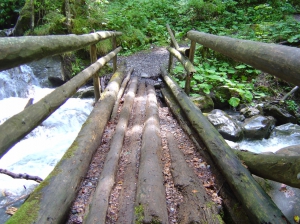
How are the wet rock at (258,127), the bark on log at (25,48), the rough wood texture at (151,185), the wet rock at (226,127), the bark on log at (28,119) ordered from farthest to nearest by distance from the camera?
the wet rock at (258,127) < the wet rock at (226,127) < the rough wood texture at (151,185) < the bark on log at (28,119) < the bark on log at (25,48)

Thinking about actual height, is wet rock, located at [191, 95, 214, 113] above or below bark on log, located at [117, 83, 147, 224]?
below

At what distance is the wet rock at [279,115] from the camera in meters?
4.97

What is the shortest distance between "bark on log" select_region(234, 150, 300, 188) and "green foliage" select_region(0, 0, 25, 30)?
1256 cm

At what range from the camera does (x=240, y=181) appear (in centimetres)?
167

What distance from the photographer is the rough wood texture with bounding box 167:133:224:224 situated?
1.47 m

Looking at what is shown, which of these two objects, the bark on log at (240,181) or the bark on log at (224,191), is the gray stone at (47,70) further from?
the bark on log at (240,181)

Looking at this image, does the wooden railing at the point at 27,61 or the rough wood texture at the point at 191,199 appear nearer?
the wooden railing at the point at 27,61

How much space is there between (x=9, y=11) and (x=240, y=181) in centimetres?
1367

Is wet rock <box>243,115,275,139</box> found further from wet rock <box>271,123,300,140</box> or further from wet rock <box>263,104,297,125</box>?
wet rock <box>263,104,297,125</box>

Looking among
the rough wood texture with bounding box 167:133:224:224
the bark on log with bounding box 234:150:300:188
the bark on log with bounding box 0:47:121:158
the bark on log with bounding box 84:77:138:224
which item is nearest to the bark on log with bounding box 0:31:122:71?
the bark on log with bounding box 0:47:121:158

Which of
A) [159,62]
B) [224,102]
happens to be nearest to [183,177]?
[224,102]

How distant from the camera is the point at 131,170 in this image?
1958 millimetres

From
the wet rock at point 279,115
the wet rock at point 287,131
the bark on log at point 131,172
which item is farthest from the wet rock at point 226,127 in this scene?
the bark on log at point 131,172

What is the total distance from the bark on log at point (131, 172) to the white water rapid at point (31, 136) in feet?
5.18
